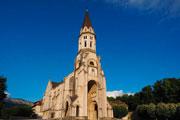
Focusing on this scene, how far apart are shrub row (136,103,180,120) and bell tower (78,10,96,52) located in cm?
2134

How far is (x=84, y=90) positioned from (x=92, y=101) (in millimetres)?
5472

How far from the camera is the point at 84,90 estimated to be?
48250 millimetres

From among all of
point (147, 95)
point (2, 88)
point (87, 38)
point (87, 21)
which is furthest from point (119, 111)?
point (2, 88)

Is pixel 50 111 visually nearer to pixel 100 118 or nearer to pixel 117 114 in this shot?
pixel 100 118

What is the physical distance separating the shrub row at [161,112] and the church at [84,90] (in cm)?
1233

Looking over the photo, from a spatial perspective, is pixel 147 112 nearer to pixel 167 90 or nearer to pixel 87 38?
pixel 167 90

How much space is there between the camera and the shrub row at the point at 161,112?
168ft

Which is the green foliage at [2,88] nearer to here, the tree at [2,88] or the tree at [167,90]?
the tree at [2,88]

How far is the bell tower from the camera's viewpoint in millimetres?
55625

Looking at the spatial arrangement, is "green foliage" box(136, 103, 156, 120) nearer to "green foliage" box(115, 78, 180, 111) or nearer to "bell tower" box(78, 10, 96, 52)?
"green foliage" box(115, 78, 180, 111)

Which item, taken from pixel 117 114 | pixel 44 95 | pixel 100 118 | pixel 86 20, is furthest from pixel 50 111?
pixel 86 20

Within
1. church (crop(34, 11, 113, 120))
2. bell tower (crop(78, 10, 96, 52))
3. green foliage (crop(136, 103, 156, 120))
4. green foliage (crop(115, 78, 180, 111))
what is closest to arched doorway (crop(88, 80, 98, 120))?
church (crop(34, 11, 113, 120))

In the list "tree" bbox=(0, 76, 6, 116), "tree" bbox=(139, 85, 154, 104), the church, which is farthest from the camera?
"tree" bbox=(139, 85, 154, 104)

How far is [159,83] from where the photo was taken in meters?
65.8
